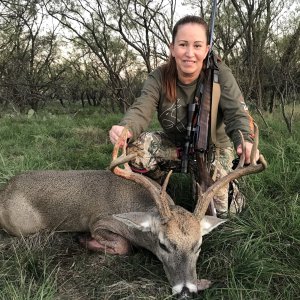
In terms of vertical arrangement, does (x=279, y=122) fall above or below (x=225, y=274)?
above

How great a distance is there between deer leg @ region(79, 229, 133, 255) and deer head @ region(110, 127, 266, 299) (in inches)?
12.2

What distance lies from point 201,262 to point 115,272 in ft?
2.13

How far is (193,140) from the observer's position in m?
3.96

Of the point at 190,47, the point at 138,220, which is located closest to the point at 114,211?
the point at 138,220

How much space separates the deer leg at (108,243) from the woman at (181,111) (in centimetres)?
83

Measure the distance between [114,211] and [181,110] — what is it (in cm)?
120

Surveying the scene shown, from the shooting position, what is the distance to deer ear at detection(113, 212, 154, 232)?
9.82 feet

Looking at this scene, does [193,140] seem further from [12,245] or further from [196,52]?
[12,245]

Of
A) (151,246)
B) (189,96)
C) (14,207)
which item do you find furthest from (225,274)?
(14,207)

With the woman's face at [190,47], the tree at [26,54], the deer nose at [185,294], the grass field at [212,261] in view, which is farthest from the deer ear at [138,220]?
the tree at [26,54]

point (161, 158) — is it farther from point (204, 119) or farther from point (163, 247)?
point (163, 247)

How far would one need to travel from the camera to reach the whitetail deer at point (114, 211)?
275 cm

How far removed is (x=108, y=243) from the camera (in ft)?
11.2

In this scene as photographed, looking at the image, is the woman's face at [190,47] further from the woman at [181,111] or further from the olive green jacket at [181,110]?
the olive green jacket at [181,110]
